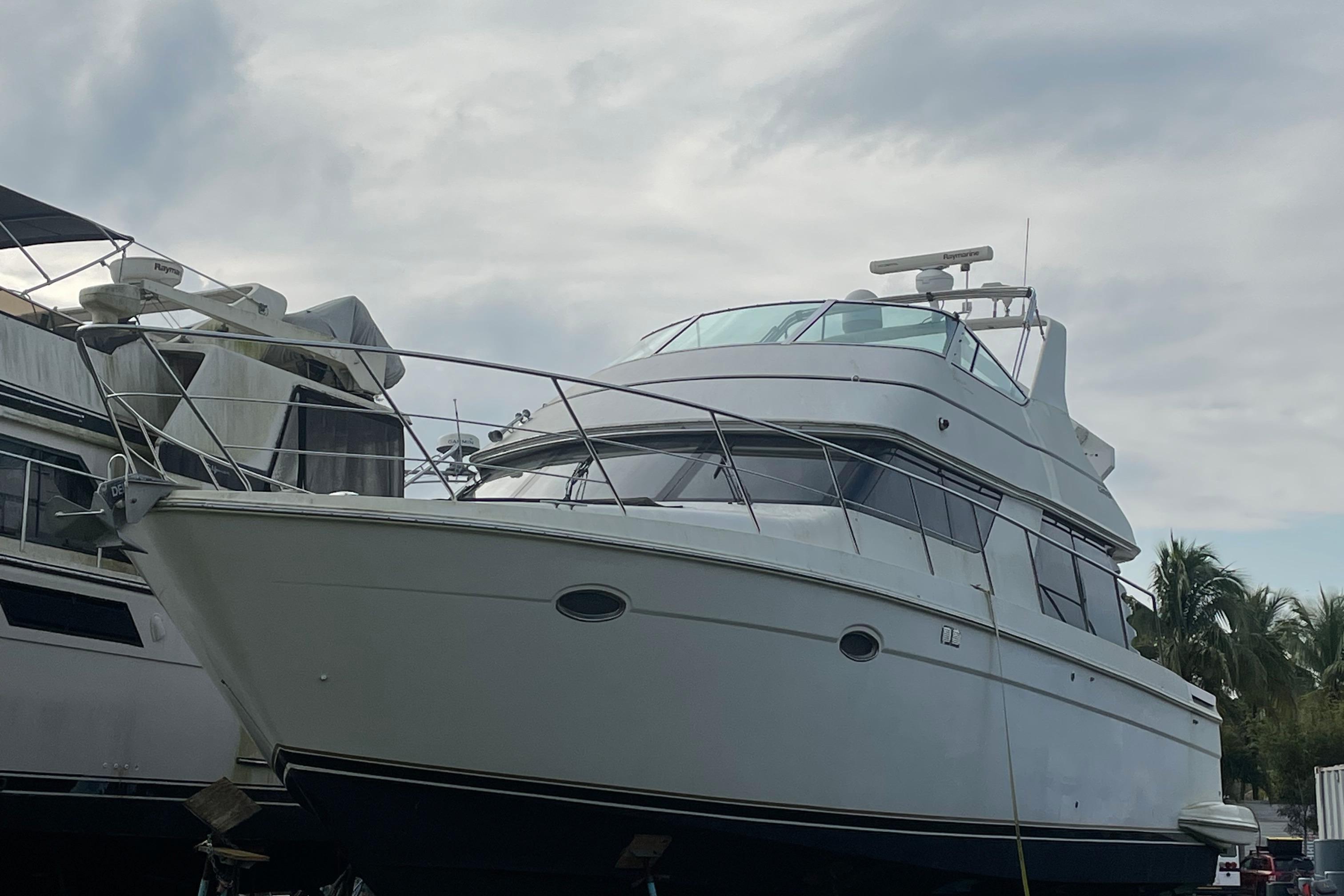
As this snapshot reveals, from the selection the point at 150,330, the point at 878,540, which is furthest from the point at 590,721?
the point at 150,330

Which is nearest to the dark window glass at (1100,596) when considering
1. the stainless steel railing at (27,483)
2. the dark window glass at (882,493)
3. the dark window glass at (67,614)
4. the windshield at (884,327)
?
the windshield at (884,327)

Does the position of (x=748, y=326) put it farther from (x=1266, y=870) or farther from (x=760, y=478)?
(x=1266, y=870)

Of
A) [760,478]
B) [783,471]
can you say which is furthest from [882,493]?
[760,478]

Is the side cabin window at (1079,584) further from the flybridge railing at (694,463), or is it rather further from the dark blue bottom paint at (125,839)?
the dark blue bottom paint at (125,839)

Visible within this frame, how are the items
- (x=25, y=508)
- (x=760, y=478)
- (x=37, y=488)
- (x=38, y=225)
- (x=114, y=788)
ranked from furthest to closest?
(x=38, y=225) < (x=37, y=488) < (x=114, y=788) < (x=25, y=508) < (x=760, y=478)

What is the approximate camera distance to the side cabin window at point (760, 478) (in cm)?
772

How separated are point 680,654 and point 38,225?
8146 millimetres

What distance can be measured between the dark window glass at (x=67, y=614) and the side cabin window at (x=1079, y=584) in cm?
671

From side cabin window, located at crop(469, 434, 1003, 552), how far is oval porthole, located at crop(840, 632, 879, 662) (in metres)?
1.01

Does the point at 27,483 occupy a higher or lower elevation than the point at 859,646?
higher

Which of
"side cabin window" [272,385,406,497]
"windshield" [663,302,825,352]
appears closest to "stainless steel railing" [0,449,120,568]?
"side cabin window" [272,385,406,497]

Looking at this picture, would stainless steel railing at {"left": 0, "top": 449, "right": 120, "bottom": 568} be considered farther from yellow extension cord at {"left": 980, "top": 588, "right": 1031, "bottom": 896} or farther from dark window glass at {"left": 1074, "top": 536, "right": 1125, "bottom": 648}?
dark window glass at {"left": 1074, "top": 536, "right": 1125, "bottom": 648}

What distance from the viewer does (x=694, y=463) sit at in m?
7.95

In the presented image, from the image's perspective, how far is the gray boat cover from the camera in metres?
12.3
